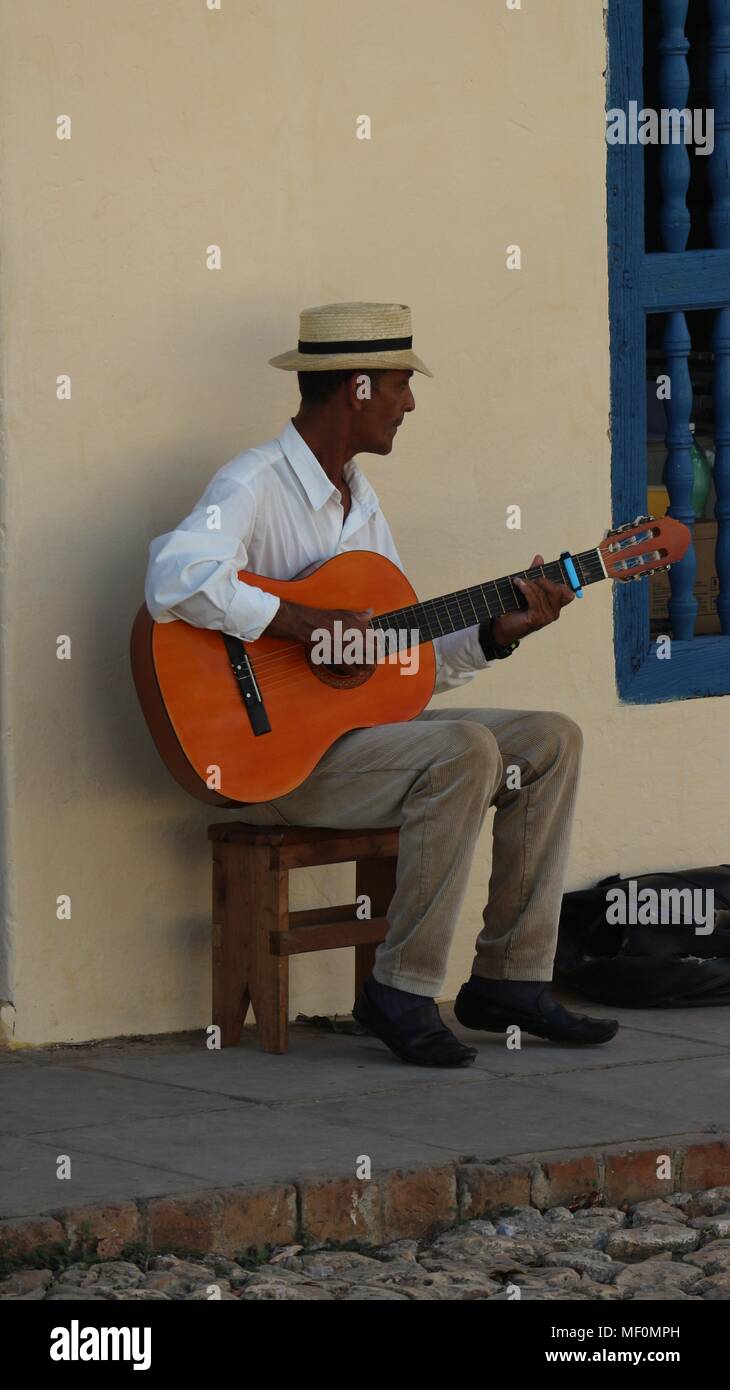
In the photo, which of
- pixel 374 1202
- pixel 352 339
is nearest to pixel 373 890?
pixel 352 339

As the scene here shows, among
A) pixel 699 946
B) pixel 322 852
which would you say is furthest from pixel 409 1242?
pixel 699 946

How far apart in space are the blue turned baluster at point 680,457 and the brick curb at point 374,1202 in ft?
7.69

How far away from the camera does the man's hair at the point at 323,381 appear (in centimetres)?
532

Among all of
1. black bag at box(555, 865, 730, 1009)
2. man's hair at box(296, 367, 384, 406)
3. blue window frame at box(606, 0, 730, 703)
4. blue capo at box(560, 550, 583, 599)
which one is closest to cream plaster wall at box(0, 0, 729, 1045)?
blue window frame at box(606, 0, 730, 703)

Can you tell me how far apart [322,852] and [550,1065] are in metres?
0.71

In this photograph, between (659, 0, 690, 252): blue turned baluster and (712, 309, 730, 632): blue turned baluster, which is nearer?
(659, 0, 690, 252): blue turned baluster

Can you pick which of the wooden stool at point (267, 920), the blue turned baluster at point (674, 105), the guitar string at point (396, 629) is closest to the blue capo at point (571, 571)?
the guitar string at point (396, 629)

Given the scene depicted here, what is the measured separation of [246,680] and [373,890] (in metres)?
0.75

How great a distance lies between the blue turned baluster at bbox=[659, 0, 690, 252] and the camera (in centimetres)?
652

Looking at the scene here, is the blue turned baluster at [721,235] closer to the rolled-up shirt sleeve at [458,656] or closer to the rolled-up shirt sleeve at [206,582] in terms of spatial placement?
the rolled-up shirt sleeve at [458,656]

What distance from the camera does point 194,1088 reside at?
497 centimetres

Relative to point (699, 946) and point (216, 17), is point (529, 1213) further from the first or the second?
point (216, 17)

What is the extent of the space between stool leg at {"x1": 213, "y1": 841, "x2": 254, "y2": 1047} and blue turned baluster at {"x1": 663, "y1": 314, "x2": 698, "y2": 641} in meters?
1.80

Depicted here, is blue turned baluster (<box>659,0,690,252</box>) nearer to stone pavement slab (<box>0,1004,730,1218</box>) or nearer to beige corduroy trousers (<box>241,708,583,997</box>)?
beige corduroy trousers (<box>241,708,583,997</box>)
